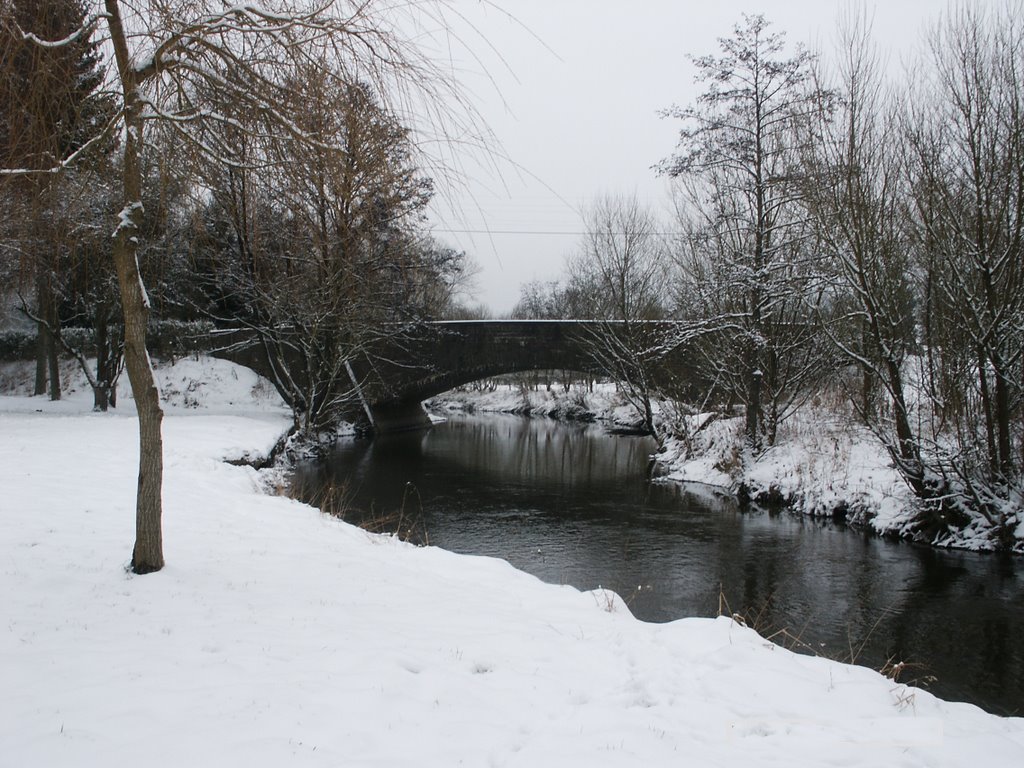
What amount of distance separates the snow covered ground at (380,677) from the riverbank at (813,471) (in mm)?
8301

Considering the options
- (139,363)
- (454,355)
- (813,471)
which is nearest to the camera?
(139,363)

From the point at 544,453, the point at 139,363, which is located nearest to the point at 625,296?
the point at 544,453

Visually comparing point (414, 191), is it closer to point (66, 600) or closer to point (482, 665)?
point (482, 665)

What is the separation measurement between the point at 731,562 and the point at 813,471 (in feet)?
17.7

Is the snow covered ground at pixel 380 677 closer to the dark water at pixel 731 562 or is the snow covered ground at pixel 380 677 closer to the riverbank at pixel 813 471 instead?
the dark water at pixel 731 562

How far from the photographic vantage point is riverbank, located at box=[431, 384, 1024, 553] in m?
11.9

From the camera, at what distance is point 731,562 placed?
9.99m

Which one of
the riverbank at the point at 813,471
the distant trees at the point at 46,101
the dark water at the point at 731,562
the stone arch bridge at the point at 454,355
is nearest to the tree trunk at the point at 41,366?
the stone arch bridge at the point at 454,355

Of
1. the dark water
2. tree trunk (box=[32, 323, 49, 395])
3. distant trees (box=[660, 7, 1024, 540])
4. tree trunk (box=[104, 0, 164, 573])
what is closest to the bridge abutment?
the dark water

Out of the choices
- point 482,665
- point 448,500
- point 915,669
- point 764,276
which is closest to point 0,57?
point 482,665

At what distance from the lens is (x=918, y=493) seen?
11281 millimetres

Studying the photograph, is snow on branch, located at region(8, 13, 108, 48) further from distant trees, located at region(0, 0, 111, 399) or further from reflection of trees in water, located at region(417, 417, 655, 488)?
reflection of trees in water, located at region(417, 417, 655, 488)

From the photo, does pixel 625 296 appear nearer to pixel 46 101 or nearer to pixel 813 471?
pixel 813 471

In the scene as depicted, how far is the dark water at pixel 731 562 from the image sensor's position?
7.06 m
